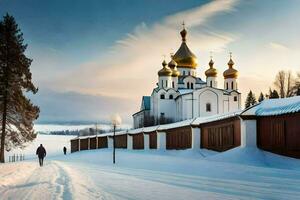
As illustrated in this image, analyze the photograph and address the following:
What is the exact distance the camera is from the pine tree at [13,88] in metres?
32.8

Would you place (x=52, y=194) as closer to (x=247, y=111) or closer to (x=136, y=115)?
(x=247, y=111)

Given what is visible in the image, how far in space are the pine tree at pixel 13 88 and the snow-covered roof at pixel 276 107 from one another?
60.9 feet

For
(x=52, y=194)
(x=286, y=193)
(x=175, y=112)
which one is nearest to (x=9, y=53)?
(x=52, y=194)

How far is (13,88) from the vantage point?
1302 inches

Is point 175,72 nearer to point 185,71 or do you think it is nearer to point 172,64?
point 172,64

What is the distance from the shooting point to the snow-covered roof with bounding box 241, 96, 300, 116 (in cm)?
1921

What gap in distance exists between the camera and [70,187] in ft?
36.3

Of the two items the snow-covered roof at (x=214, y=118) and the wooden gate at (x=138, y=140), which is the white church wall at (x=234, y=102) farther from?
the snow-covered roof at (x=214, y=118)

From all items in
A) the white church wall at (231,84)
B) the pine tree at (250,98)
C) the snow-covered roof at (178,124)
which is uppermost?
the white church wall at (231,84)

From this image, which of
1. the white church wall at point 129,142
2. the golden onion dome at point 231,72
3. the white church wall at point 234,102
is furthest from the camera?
the golden onion dome at point 231,72

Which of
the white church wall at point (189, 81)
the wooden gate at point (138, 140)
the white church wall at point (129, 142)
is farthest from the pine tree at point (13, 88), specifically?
the white church wall at point (189, 81)

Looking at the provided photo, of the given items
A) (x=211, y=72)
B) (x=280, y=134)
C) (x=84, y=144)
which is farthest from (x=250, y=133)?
(x=211, y=72)

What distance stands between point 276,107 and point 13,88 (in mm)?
20426

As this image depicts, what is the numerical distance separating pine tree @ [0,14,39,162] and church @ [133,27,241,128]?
125 ft
